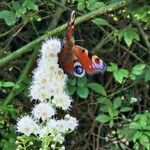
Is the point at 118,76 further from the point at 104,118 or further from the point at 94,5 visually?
the point at 94,5

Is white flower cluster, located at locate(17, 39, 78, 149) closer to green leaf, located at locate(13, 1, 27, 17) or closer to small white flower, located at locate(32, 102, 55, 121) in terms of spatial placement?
small white flower, located at locate(32, 102, 55, 121)

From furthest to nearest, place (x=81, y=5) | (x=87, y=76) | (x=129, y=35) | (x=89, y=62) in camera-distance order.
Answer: (x=87, y=76) → (x=81, y=5) → (x=129, y=35) → (x=89, y=62)

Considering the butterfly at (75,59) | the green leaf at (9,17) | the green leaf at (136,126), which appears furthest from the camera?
the green leaf at (9,17)

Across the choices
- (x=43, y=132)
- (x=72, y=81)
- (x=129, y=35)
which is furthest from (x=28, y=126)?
(x=129, y=35)

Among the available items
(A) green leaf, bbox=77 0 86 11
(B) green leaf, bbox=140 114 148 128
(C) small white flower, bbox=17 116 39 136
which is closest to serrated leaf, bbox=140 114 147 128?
(B) green leaf, bbox=140 114 148 128

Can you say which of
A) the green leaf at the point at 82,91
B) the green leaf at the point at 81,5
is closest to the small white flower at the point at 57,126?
the green leaf at the point at 82,91

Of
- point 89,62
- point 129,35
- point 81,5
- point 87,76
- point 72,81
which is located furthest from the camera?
point 87,76

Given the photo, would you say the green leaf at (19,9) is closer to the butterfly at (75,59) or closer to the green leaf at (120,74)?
the butterfly at (75,59)

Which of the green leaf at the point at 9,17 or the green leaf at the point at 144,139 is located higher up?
the green leaf at the point at 9,17

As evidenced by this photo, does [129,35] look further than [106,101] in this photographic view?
No
